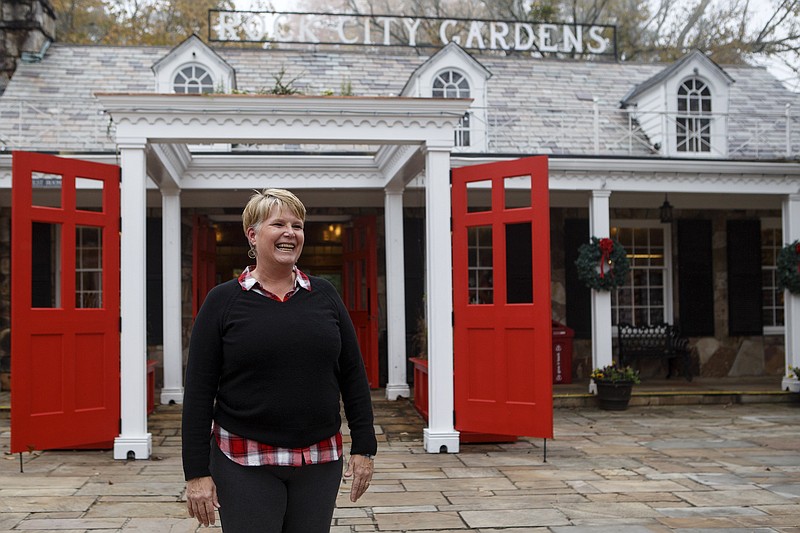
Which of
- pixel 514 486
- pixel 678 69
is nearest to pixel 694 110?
pixel 678 69

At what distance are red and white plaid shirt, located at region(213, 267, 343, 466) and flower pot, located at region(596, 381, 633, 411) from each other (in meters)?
8.06

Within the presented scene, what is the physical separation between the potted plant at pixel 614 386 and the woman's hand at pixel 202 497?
825 cm

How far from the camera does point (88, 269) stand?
469 inches

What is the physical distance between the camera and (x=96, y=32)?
21.7 m

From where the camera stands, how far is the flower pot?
33.4ft

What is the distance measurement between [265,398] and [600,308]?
8505 mm

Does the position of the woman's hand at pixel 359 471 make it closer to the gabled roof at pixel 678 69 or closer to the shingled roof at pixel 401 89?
the shingled roof at pixel 401 89

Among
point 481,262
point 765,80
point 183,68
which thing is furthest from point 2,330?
point 765,80

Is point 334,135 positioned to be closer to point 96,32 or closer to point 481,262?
point 481,262

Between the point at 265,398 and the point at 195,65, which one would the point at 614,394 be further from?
the point at 265,398

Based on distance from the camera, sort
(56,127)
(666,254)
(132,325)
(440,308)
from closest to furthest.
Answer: (132,325)
(440,308)
(56,127)
(666,254)

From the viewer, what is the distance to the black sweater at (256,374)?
8.42ft

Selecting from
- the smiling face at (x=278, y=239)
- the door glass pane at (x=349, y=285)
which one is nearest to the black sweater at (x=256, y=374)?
the smiling face at (x=278, y=239)

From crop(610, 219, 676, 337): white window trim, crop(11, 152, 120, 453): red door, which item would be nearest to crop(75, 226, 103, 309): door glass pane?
crop(11, 152, 120, 453): red door
